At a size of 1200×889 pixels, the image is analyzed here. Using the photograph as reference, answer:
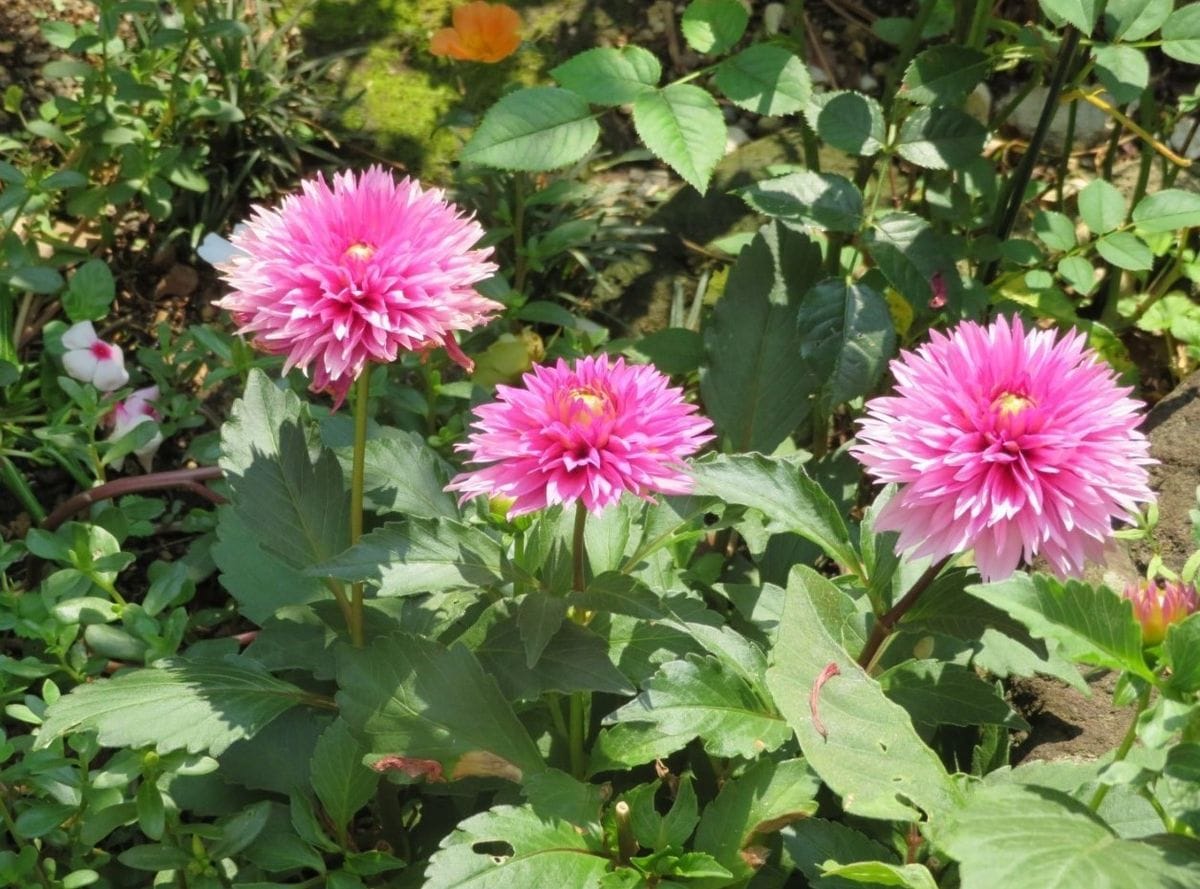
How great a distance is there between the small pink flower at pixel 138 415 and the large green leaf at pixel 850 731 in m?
1.23

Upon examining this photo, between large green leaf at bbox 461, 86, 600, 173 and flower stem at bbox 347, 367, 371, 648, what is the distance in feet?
1.49

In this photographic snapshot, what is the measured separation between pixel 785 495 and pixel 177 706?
74cm

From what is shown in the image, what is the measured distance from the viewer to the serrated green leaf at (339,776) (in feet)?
4.91

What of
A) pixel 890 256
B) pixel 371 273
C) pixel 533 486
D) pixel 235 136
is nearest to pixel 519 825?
pixel 533 486

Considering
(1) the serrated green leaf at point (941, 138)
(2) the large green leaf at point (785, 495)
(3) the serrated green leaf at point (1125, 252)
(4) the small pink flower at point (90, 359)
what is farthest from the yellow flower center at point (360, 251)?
(3) the serrated green leaf at point (1125, 252)

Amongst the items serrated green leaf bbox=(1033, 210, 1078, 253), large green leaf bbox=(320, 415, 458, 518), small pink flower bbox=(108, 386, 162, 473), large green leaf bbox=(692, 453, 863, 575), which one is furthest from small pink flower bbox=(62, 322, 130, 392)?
serrated green leaf bbox=(1033, 210, 1078, 253)

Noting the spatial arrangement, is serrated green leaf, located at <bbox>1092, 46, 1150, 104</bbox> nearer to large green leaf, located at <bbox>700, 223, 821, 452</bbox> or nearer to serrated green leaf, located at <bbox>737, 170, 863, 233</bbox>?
serrated green leaf, located at <bbox>737, 170, 863, 233</bbox>

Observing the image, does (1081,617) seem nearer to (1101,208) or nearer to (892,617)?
(892,617)

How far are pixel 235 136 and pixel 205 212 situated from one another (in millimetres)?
182

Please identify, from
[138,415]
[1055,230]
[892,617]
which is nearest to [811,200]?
[1055,230]

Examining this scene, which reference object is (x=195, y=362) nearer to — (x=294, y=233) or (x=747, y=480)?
(x=294, y=233)

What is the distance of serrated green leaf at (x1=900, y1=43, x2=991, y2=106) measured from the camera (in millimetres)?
1893

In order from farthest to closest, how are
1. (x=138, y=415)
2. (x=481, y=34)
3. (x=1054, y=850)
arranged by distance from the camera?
(x=481, y=34) → (x=138, y=415) → (x=1054, y=850)

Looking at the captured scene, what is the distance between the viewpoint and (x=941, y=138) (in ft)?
6.29
